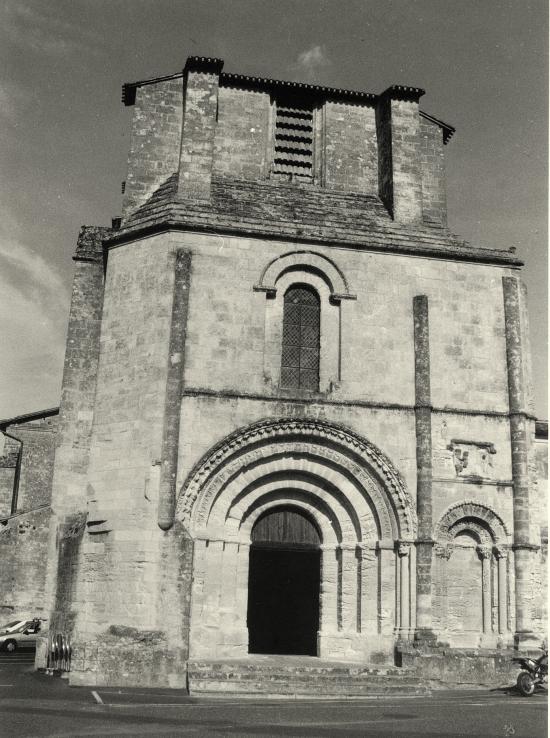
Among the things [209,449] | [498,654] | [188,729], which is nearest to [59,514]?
[209,449]

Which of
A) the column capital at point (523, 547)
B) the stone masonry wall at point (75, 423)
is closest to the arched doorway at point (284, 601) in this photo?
the stone masonry wall at point (75, 423)

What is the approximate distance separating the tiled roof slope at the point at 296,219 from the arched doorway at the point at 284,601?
574 cm

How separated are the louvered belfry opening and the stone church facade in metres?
1.32

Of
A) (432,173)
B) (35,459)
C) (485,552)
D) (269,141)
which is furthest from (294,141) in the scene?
(35,459)

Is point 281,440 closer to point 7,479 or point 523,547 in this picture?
point 523,547

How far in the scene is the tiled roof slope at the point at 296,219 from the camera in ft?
51.9

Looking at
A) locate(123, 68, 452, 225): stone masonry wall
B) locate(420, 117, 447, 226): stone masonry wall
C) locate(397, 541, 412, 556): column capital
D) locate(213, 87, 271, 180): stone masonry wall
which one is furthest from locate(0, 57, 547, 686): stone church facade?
locate(420, 117, 447, 226): stone masonry wall

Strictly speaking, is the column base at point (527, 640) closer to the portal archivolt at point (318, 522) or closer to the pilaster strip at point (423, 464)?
the pilaster strip at point (423, 464)

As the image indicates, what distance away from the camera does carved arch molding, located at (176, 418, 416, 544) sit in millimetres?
14586

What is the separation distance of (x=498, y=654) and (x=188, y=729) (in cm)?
733

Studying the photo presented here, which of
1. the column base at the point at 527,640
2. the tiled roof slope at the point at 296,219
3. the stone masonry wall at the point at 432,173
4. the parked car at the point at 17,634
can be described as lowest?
the parked car at the point at 17,634

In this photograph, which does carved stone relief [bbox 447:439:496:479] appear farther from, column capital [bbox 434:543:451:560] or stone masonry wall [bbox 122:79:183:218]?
stone masonry wall [bbox 122:79:183:218]

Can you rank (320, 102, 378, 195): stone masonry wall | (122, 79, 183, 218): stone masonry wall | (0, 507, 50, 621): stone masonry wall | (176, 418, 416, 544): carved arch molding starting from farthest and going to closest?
1. (320, 102, 378, 195): stone masonry wall
2. (122, 79, 183, 218): stone masonry wall
3. (0, 507, 50, 621): stone masonry wall
4. (176, 418, 416, 544): carved arch molding

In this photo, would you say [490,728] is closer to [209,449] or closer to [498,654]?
[498,654]
